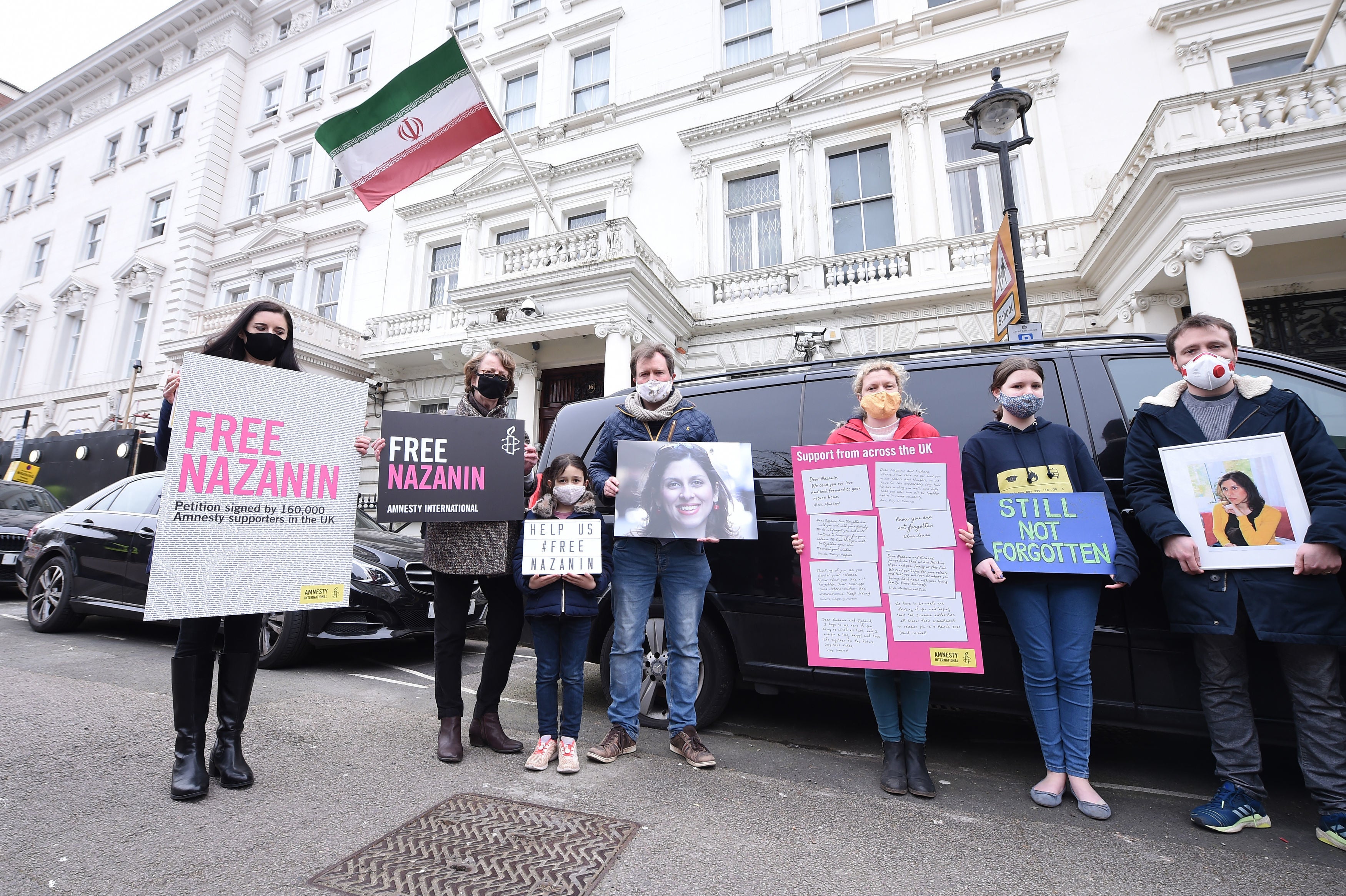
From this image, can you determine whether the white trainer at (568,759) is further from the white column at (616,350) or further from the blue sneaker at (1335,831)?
the white column at (616,350)

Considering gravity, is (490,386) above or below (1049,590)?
above

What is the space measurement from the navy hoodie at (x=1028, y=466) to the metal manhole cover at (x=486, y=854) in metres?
1.95

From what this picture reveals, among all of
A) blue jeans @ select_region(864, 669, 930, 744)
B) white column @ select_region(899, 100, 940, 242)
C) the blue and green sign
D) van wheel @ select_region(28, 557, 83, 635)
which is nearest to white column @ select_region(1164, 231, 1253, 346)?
white column @ select_region(899, 100, 940, 242)

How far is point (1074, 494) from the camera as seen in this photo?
2.41m

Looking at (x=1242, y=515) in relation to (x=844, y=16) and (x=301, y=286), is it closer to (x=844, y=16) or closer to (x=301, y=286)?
(x=844, y=16)

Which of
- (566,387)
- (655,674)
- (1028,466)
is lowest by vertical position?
(655,674)

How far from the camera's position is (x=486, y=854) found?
76.7 inches

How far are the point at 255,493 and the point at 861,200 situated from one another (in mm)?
11067

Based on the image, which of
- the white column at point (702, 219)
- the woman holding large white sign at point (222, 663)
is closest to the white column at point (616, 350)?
the white column at point (702, 219)

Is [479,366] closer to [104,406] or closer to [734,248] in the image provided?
[734,248]

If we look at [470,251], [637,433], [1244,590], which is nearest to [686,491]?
[637,433]

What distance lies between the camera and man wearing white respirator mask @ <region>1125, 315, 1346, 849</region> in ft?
6.88

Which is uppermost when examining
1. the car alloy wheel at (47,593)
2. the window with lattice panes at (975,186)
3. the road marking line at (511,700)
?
the window with lattice panes at (975,186)

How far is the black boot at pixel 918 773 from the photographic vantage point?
248 centimetres
